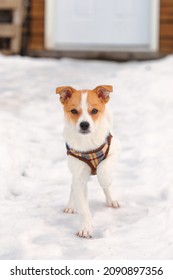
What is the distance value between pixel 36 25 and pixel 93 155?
7.48 meters

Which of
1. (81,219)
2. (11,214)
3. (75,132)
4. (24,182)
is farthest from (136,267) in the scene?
(24,182)

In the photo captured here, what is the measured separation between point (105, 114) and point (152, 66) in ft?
17.9

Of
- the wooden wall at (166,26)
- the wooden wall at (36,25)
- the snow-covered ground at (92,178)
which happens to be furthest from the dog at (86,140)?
the wooden wall at (36,25)

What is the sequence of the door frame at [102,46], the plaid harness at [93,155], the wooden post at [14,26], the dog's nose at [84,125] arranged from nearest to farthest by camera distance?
1. the dog's nose at [84,125]
2. the plaid harness at [93,155]
3. the door frame at [102,46]
4. the wooden post at [14,26]

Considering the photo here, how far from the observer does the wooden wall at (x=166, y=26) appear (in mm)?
10203

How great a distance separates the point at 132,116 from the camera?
267 inches

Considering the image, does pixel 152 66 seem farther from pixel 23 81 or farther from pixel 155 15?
pixel 23 81

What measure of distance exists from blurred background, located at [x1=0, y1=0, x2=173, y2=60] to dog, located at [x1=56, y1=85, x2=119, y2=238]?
664cm

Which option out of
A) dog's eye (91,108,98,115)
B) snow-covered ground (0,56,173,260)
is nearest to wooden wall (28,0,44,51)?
snow-covered ground (0,56,173,260)

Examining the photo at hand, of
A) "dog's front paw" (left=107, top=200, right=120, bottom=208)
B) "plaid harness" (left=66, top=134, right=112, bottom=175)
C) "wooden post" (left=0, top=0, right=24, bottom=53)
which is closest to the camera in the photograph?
"plaid harness" (left=66, top=134, right=112, bottom=175)

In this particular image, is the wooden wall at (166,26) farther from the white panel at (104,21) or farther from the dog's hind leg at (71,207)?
the dog's hind leg at (71,207)

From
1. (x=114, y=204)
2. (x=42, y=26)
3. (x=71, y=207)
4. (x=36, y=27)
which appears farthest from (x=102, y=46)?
(x=71, y=207)

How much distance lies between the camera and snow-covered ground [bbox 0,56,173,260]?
11.1 feet

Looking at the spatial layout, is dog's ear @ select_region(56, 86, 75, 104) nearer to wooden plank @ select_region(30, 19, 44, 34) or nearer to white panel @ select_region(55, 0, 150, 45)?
white panel @ select_region(55, 0, 150, 45)
